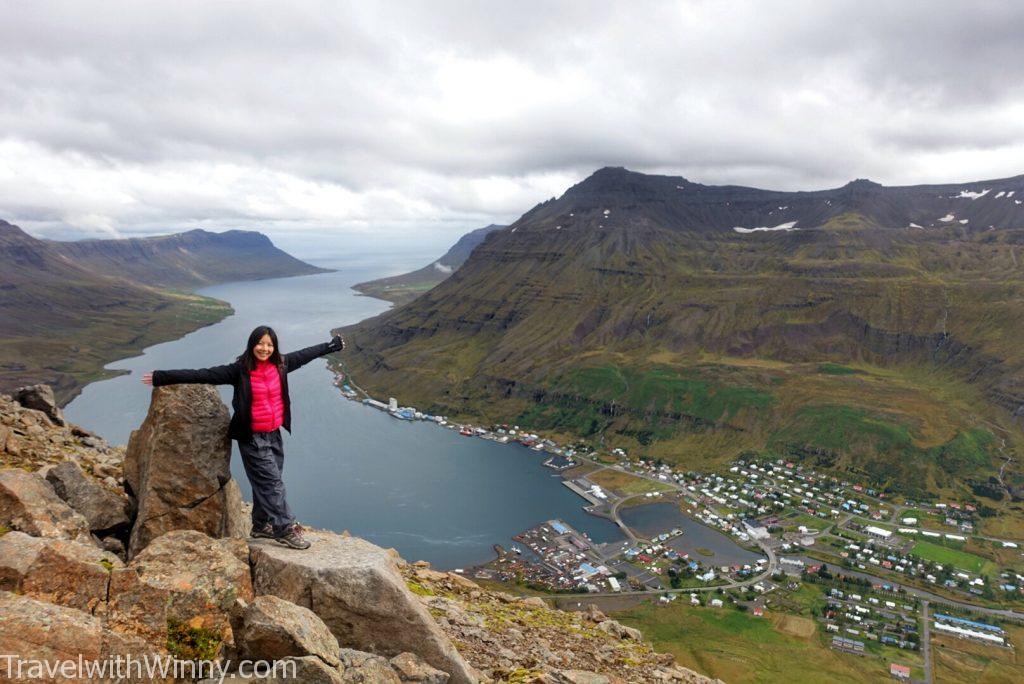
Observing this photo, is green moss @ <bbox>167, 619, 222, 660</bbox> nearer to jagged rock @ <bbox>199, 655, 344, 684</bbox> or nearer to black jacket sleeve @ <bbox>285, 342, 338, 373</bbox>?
jagged rock @ <bbox>199, 655, 344, 684</bbox>

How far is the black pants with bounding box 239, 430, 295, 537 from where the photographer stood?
478 inches

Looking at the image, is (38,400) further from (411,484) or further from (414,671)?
(411,484)

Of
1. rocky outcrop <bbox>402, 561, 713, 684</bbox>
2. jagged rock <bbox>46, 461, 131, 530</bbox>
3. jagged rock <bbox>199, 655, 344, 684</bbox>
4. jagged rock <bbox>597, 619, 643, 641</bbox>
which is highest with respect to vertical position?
jagged rock <bbox>46, 461, 131, 530</bbox>

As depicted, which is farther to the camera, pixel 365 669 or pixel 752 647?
pixel 752 647

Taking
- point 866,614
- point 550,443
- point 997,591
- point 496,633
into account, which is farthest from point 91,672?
point 550,443

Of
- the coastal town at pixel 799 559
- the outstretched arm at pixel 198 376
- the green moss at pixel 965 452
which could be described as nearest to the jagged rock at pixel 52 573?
the outstretched arm at pixel 198 376

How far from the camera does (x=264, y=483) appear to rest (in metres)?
12.1

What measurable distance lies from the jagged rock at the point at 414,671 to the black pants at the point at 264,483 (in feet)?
12.4

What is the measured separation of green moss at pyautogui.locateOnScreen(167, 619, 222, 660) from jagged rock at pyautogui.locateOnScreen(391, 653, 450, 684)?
3450 millimetres

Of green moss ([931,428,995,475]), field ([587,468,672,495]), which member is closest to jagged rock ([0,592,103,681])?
field ([587,468,672,495])

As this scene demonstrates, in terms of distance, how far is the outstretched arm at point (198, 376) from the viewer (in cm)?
1174

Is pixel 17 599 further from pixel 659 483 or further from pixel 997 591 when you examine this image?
pixel 659 483

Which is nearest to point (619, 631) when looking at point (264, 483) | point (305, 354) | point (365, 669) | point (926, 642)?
point (365, 669)

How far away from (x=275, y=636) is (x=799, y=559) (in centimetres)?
12372
